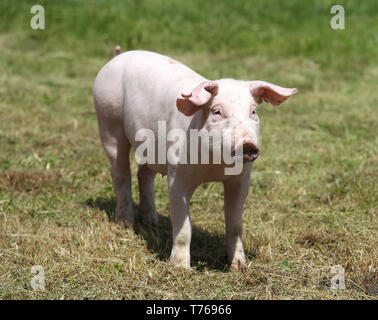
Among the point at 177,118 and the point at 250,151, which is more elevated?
the point at 177,118

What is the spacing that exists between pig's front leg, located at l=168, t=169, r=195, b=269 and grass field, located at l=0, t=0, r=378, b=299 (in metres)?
0.09

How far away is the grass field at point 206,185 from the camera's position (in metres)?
3.51

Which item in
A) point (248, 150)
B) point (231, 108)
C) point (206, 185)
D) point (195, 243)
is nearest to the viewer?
point (248, 150)

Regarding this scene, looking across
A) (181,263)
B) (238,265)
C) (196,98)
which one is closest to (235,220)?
(238,265)

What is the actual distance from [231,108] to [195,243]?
125 centimetres

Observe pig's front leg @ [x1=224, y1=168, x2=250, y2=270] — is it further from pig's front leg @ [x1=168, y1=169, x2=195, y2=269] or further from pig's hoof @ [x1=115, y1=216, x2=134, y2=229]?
pig's hoof @ [x1=115, y1=216, x2=134, y2=229]

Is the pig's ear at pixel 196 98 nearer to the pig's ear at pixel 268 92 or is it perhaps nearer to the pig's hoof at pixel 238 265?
the pig's ear at pixel 268 92

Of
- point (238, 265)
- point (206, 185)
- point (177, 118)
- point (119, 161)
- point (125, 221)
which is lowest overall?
point (238, 265)

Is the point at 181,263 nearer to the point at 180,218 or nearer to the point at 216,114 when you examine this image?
the point at 180,218

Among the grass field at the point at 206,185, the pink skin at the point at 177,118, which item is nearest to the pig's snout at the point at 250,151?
the pink skin at the point at 177,118

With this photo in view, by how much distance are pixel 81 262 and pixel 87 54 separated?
267 inches

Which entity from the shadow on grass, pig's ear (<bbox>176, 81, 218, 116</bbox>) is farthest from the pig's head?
the shadow on grass

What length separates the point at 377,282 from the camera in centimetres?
344

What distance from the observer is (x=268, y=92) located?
3516 mm
